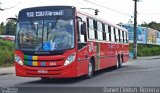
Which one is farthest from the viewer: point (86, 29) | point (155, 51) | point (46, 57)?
point (155, 51)

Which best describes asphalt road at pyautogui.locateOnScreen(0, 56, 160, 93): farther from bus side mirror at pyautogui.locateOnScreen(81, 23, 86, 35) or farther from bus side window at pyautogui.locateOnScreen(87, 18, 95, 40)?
bus side mirror at pyautogui.locateOnScreen(81, 23, 86, 35)

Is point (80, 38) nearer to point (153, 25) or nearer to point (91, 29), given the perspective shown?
point (91, 29)

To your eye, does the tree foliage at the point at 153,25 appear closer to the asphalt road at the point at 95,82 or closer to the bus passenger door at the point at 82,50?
the asphalt road at the point at 95,82

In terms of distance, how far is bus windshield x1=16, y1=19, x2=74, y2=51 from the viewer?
1702cm

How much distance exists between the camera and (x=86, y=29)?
18438 mm

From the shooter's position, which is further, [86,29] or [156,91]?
[86,29]

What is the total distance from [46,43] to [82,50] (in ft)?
5.31

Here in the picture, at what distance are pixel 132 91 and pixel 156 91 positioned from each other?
29.6 inches

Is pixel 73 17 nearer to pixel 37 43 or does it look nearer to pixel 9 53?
pixel 37 43

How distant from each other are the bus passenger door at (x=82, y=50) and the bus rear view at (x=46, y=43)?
0.47 meters

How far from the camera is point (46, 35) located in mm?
17219

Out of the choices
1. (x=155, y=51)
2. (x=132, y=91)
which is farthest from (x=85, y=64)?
(x=155, y=51)

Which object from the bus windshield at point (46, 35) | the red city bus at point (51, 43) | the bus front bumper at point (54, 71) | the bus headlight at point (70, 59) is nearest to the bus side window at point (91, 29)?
the red city bus at point (51, 43)

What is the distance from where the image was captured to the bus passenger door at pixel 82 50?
17.5m
